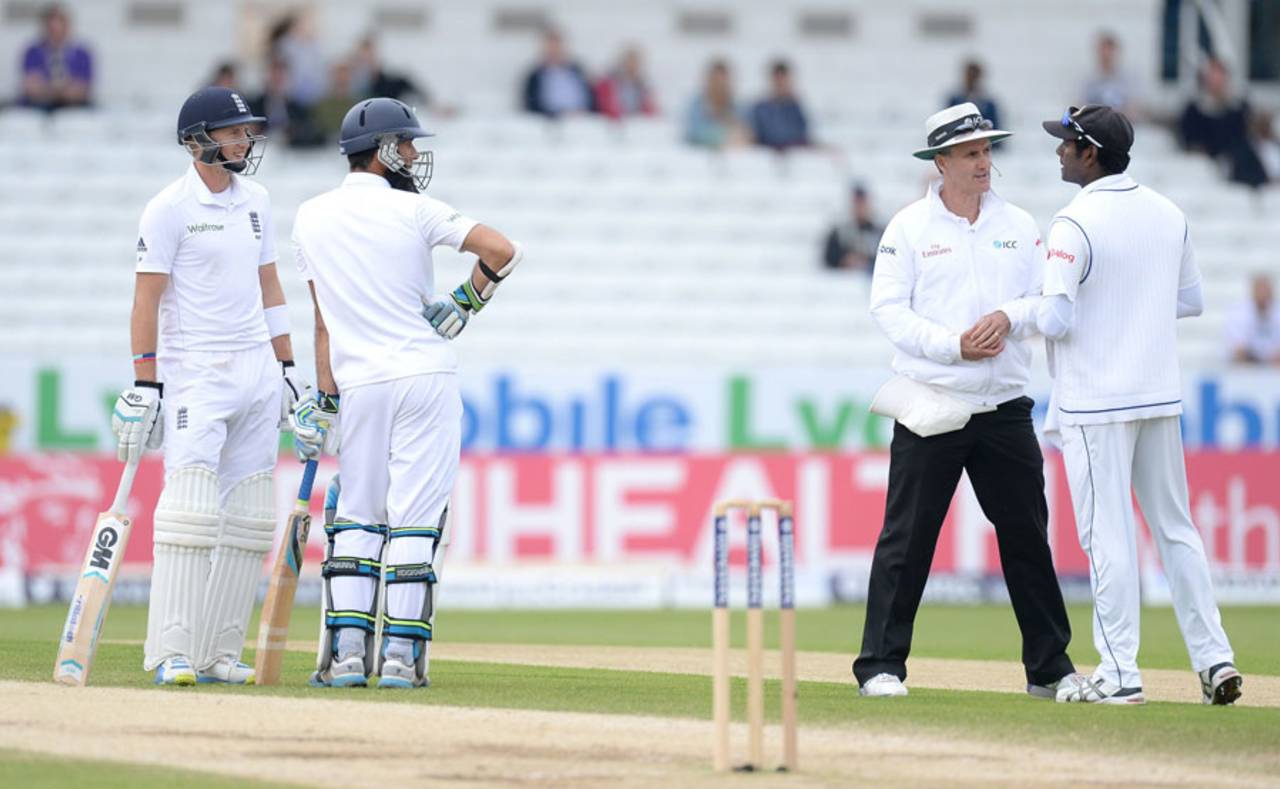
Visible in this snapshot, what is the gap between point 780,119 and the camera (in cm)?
2159

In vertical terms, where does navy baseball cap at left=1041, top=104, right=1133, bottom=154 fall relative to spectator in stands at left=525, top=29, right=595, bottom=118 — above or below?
below

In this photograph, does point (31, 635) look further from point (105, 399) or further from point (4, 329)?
point (4, 329)

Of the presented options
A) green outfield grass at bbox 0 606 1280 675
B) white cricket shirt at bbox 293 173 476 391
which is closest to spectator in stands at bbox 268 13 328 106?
green outfield grass at bbox 0 606 1280 675

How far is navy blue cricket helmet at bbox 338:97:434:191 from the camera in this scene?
8.24 meters

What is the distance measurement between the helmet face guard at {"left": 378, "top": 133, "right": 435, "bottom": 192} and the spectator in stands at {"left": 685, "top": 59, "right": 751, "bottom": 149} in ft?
43.5

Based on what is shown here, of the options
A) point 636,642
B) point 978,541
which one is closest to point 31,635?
point 636,642

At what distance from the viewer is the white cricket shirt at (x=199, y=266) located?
823 centimetres

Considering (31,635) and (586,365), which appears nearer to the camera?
(31,635)

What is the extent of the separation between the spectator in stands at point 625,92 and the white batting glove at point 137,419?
1380 centimetres

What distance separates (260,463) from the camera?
332 inches

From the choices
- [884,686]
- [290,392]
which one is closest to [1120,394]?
[884,686]

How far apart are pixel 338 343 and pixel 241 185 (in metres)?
0.82

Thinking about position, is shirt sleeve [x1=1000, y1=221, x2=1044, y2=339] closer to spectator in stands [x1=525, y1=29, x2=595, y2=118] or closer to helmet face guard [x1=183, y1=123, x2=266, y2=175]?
helmet face guard [x1=183, y1=123, x2=266, y2=175]

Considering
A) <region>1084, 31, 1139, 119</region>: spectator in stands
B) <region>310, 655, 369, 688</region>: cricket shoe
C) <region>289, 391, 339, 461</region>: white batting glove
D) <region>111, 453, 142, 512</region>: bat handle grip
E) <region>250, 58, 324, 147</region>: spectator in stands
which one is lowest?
<region>310, 655, 369, 688</region>: cricket shoe
